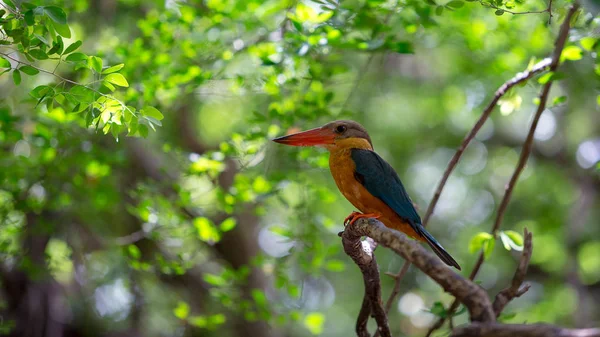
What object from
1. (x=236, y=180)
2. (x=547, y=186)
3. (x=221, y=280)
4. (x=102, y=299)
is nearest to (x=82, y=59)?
(x=236, y=180)

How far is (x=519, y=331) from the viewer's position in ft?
5.75

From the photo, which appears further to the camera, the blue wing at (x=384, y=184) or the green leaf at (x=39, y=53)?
the blue wing at (x=384, y=184)

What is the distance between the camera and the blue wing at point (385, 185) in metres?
3.68

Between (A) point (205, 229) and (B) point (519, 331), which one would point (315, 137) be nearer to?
(A) point (205, 229)

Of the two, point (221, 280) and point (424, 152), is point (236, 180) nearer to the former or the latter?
point (221, 280)

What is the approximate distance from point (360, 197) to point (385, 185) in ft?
0.61

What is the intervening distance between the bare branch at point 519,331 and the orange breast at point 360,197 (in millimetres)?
1902

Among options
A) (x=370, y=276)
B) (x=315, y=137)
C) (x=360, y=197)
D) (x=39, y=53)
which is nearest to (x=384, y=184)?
(x=360, y=197)

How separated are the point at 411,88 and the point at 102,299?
5.75 metres

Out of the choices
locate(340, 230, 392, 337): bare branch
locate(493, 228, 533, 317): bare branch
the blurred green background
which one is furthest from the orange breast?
locate(493, 228, 533, 317): bare branch

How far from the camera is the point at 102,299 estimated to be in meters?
7.25

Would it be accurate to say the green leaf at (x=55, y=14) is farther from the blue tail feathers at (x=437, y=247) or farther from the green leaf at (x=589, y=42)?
the green leaf at (x=589, y=42)

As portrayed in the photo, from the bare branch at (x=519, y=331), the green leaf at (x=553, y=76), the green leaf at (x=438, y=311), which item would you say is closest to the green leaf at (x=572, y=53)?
the green leaf at (x=553, y=76)

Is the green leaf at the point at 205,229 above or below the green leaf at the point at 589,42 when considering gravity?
below
